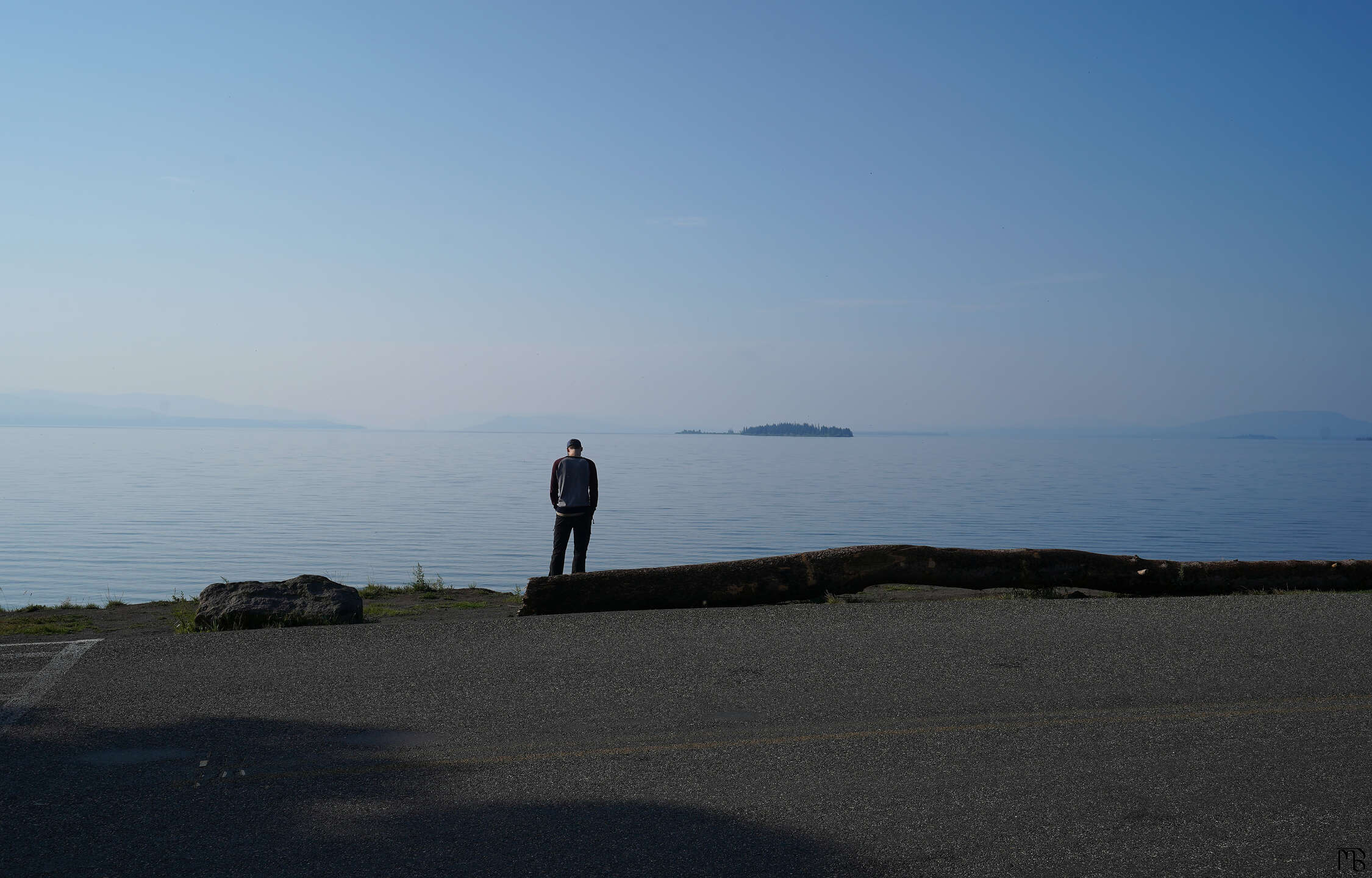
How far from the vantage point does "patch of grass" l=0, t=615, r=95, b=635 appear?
9477mm

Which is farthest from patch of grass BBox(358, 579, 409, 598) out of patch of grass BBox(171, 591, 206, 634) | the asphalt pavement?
the asphalt pavement

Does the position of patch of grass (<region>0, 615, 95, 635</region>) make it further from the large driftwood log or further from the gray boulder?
the large driftwood log

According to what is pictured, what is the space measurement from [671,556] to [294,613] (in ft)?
45.5

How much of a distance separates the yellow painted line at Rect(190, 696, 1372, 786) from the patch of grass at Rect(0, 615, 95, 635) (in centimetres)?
582

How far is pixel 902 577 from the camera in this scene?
35.5ft

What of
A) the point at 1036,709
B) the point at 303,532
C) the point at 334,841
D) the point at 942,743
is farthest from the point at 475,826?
the point at 303,532

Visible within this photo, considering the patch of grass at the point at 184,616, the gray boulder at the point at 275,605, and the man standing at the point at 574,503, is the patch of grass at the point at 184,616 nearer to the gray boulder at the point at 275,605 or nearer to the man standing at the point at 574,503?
the gray boulder at the point at 275,605

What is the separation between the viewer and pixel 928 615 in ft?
31.3

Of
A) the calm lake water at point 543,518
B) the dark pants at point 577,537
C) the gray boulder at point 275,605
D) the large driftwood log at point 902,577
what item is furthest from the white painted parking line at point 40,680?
the calm lake water at point 543,518

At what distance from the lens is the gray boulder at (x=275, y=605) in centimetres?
934

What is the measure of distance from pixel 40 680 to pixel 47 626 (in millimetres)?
3100

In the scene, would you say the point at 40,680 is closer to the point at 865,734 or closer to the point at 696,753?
the point at 696,753

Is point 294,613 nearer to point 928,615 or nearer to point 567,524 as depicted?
point 567,524

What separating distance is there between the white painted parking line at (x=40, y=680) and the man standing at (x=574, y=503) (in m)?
5.39
